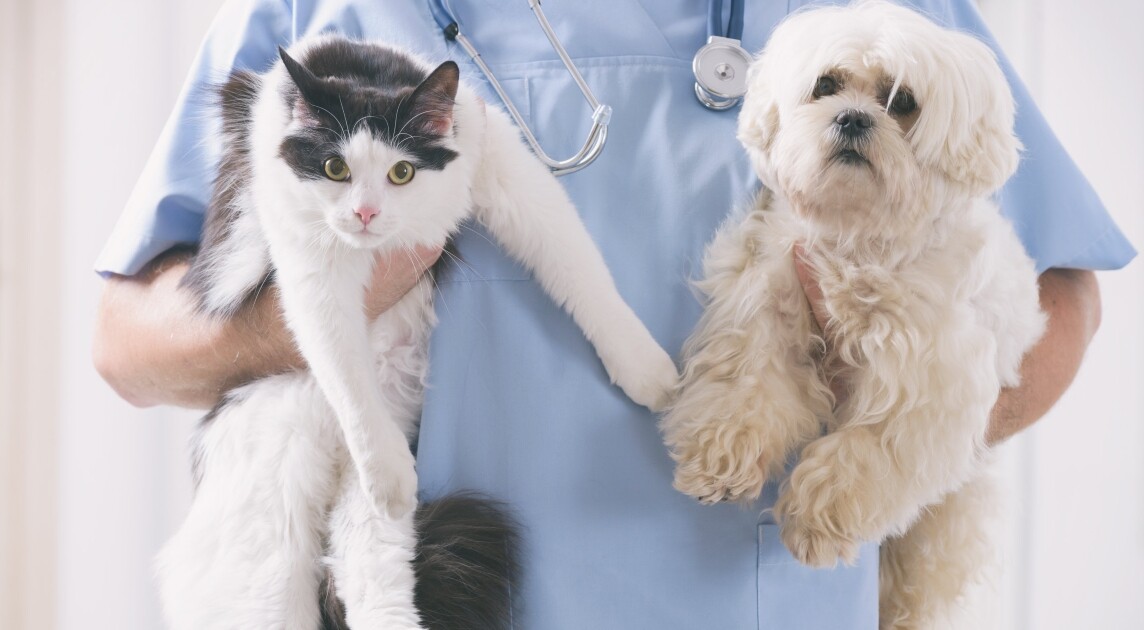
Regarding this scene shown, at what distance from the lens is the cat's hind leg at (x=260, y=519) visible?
2.73ft

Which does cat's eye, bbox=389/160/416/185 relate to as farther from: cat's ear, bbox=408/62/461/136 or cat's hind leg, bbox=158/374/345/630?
cat's hind leg, bbox=158/374/345/630

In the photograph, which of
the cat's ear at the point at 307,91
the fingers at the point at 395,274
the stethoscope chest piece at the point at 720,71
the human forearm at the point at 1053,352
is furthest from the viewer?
the human forearm at the point at 1053,352

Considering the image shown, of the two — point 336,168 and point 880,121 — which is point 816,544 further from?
point 336,168

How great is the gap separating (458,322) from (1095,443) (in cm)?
175

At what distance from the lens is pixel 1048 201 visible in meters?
1.17

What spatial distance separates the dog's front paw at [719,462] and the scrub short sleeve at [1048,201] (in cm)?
53

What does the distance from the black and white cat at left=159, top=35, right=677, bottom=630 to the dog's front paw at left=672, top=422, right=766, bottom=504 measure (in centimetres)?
6

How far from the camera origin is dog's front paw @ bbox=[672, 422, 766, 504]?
940mm

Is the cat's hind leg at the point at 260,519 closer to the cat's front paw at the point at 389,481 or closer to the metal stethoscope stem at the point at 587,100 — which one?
the cat's front paw at the point at 389,481

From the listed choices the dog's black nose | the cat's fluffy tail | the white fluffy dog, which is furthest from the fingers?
the dog's black nose

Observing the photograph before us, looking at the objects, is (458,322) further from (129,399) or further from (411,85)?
(129,399)

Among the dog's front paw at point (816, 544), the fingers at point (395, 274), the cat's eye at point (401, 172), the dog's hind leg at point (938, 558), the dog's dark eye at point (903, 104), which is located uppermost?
the dog's dark eye at point (903, 104)

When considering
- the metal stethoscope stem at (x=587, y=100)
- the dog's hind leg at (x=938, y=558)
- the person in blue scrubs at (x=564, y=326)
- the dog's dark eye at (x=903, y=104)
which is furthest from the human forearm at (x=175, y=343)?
the dog's hind leg at (x=938, y=558)

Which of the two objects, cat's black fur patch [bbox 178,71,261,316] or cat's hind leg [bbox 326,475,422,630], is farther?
cat's black fur patch [bbox 178,71,261,316]
